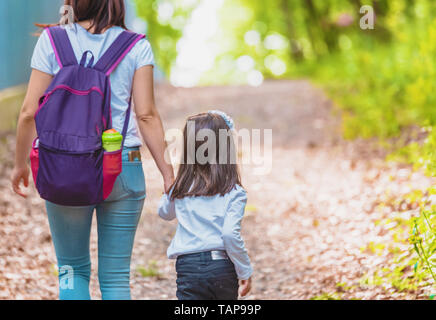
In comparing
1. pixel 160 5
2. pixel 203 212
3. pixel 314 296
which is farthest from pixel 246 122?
pixel 160 5

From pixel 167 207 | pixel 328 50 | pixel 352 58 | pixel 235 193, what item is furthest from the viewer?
pixel 328 50

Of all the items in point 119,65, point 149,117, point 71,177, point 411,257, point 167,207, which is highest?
point 119,65

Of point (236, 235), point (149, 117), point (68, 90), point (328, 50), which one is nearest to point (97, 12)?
point (68, 90)

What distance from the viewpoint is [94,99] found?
8.41 ft

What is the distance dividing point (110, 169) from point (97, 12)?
77 centimetres

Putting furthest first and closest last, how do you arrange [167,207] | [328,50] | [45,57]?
[328,50]
[167,207]
[45,57]

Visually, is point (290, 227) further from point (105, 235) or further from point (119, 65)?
point (119, 65)

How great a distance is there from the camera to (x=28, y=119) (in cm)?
270

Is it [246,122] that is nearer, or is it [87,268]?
[87,268]

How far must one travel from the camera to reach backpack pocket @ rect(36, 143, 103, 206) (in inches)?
98.1

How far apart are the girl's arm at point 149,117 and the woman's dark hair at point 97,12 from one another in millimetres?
279

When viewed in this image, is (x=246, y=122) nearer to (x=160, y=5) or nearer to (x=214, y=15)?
(x=160, y=5)

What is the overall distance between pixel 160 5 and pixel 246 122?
62.5ft

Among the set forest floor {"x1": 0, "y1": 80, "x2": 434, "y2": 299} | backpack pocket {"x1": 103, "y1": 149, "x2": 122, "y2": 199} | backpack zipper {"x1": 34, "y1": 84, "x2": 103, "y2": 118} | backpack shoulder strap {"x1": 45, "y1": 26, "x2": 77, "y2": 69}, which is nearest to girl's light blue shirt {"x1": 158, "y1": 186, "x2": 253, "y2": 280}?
backpack pocket {"x1": 103, "y1": 149, "x2": 122, "y2": 199}
